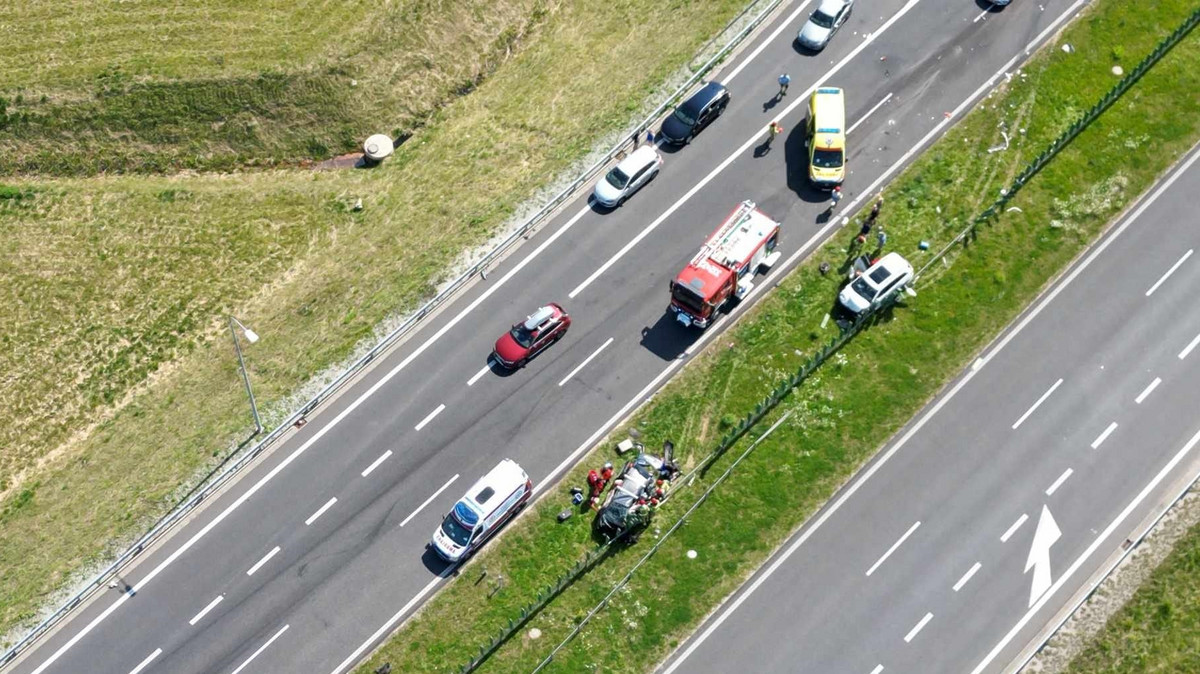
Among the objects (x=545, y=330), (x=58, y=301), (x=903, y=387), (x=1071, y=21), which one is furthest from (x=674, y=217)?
(x=58, y=301)

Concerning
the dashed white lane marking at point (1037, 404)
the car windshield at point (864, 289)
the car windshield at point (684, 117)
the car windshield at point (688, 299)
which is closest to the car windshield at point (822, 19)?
the car windshield at point (684, 117)

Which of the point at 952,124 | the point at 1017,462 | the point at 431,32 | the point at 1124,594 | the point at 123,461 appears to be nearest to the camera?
the point at 1124,594

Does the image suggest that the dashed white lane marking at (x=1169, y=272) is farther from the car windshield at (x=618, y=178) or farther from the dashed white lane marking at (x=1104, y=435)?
the car windshield at (x=618, y=178)

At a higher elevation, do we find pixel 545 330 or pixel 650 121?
pixel 650 121

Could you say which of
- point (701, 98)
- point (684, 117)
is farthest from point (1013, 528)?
point (701, 98)

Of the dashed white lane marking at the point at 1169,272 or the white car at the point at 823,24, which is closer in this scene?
the dashed white lane marking at the point at 1169,272

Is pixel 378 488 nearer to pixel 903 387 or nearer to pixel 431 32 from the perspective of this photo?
pixel 903 387

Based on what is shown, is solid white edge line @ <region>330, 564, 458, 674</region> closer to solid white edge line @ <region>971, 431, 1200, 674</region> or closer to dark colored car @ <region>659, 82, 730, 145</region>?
solid white edge line @ <region>971, 431, 1200, 674</region>
